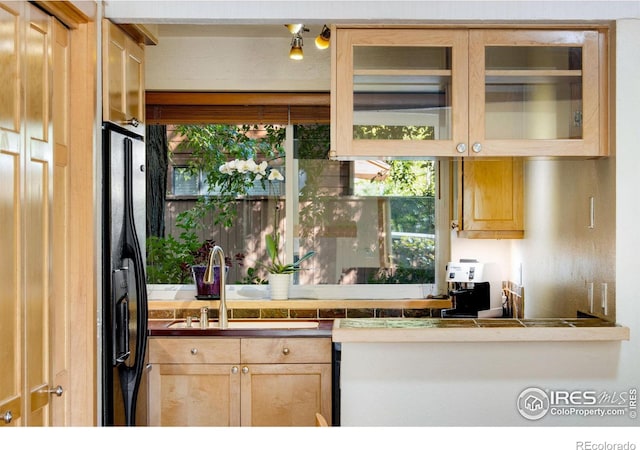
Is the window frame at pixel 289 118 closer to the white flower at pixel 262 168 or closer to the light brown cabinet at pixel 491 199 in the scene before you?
the white flower at pixel 262 168

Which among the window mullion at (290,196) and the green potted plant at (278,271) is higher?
the window mullion at (290,196)

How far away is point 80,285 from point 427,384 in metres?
1.38

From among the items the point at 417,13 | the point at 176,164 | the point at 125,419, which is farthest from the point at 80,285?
the point at 176,164

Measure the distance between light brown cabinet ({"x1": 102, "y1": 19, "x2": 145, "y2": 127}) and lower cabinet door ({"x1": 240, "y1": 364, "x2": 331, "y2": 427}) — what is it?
4.74ft

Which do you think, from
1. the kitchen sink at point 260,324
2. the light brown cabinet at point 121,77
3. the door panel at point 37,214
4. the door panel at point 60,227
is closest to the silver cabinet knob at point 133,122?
the light brown cabinet at point 121,77

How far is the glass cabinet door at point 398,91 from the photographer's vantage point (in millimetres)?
3000

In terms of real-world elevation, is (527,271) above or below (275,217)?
below

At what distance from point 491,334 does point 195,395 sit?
5.80ft

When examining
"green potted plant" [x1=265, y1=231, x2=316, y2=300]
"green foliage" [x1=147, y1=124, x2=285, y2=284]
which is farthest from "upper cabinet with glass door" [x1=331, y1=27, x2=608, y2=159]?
"green foliage" [x1=147, y1=124, x2=285, y2=284]

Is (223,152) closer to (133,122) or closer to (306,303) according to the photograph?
(306,303)

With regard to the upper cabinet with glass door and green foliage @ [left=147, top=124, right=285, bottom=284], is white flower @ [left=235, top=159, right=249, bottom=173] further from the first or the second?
the upper cabinet with glass door

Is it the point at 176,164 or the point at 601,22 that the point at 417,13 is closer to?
the point at 601,22

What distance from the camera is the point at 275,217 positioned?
4.78m

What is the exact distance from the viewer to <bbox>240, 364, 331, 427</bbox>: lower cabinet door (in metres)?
3.98
